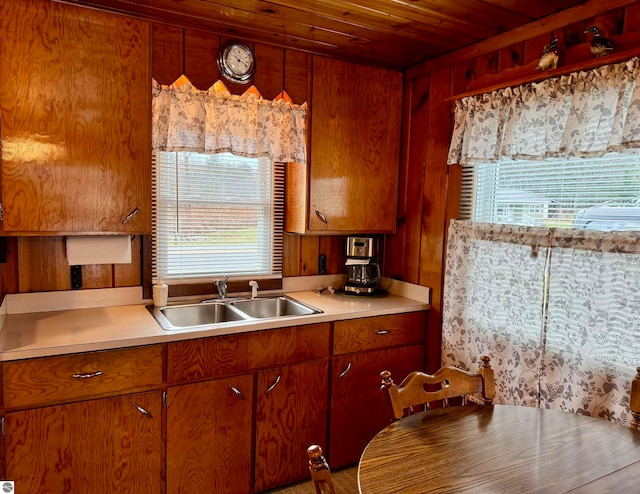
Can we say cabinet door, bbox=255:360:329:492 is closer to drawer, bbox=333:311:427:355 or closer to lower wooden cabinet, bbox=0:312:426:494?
lower wooden cabinet, bbox=0:312:426:494

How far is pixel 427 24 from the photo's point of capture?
2219 millimetres

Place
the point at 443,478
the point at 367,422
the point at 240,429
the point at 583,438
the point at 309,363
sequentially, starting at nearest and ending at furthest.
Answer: the point at 443,478 → the point at 583,438 → the point at 240,429 → the point at 309,363 → the point at 367,422

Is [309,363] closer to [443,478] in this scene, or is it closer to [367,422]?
[367,422]

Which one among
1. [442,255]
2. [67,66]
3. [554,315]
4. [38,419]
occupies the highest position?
[67,66]

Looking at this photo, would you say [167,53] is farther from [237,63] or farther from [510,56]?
[510,56]

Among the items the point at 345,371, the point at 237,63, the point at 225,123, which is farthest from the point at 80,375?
the point at 237,63

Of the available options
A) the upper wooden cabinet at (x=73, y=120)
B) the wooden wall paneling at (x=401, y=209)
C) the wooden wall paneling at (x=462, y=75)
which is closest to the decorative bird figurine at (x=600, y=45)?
the wooden wall paneling at (x=462, y=75)

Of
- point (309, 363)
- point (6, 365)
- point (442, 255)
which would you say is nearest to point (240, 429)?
point (309, 363)

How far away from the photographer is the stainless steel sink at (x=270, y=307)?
258 cm

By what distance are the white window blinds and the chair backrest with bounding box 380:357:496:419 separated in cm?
138

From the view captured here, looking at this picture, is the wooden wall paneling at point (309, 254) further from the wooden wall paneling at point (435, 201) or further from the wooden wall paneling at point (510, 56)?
the wooden wall paneling at point (510, 56)

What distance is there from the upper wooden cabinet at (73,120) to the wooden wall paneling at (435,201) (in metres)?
1.57

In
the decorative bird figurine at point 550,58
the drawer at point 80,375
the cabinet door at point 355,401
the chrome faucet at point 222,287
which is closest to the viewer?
the drawer at point 80,375

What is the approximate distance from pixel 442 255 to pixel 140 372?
5.62 ft
